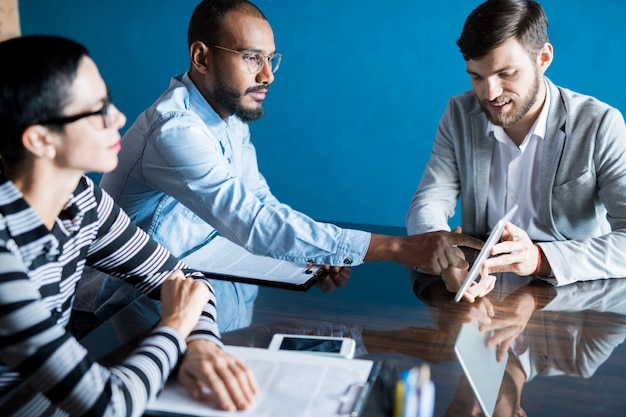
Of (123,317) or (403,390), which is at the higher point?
(403,390)

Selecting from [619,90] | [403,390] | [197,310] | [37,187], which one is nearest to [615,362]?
[403,390]

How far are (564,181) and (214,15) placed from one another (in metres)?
1.11

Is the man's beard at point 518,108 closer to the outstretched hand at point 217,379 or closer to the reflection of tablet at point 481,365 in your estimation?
the reflection of tablet at point 481,365

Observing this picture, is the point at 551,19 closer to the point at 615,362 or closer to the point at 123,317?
the point at 615,362

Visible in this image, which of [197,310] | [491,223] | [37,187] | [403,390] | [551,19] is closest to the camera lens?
[403,390]

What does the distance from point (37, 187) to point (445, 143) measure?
1.42 m

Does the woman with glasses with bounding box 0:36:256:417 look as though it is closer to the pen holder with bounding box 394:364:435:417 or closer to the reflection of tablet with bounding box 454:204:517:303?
the pen holder with bounding box 394:364:435:417

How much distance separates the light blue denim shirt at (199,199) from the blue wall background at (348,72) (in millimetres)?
1792

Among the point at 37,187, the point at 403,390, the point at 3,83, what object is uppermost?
the point at 3,83

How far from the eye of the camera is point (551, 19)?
3.41 meters

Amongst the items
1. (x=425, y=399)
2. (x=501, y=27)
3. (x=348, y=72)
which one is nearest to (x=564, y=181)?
(x=501, y=27)

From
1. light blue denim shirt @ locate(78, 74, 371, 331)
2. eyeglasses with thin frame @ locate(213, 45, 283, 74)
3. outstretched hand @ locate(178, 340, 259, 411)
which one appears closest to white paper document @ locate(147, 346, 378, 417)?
outstretched hand @ locate(178, 340, 259, 411)

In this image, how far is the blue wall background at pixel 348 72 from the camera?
3.44m

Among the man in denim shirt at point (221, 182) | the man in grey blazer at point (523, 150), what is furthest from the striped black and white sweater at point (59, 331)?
A: the man in grey blazer at point (523, 150)
